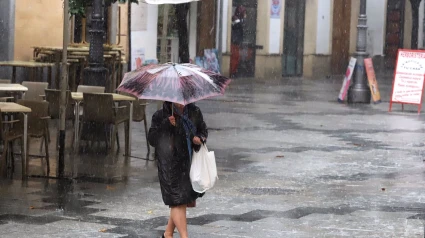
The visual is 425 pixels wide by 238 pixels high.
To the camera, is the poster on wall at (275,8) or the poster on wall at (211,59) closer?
the poster on wall at (211,59)

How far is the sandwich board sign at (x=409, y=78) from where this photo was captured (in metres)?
24.2

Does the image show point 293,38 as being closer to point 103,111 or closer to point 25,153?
point 103,111

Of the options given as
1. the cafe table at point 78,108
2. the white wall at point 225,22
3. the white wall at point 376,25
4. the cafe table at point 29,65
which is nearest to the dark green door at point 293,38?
the white wall at point 225,22

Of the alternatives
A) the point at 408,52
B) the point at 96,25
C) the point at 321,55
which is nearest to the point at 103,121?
the point at 96,25

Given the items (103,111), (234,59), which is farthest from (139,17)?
(103,111)

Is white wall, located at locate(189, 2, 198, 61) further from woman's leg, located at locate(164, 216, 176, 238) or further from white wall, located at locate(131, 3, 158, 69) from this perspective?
woman's leg, located at locate(164, 216, 176, 238)

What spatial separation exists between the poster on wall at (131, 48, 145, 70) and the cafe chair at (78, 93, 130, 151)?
41.4 feet

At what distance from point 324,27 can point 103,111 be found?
27325 mm

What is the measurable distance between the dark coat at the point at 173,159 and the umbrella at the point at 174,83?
0.21 metres

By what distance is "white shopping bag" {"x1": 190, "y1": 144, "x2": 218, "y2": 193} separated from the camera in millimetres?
8336

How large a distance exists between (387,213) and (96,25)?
651 cm

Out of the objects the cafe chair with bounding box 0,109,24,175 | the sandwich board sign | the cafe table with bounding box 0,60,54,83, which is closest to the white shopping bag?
the cafe chair with bounding box 0,109,24,175

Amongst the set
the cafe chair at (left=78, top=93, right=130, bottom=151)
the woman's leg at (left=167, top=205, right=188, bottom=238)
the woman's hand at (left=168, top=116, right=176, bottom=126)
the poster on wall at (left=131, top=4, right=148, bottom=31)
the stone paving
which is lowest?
the stone paving

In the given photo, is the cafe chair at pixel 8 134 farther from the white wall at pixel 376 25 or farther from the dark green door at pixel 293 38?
the white wall at pixel 376 25
